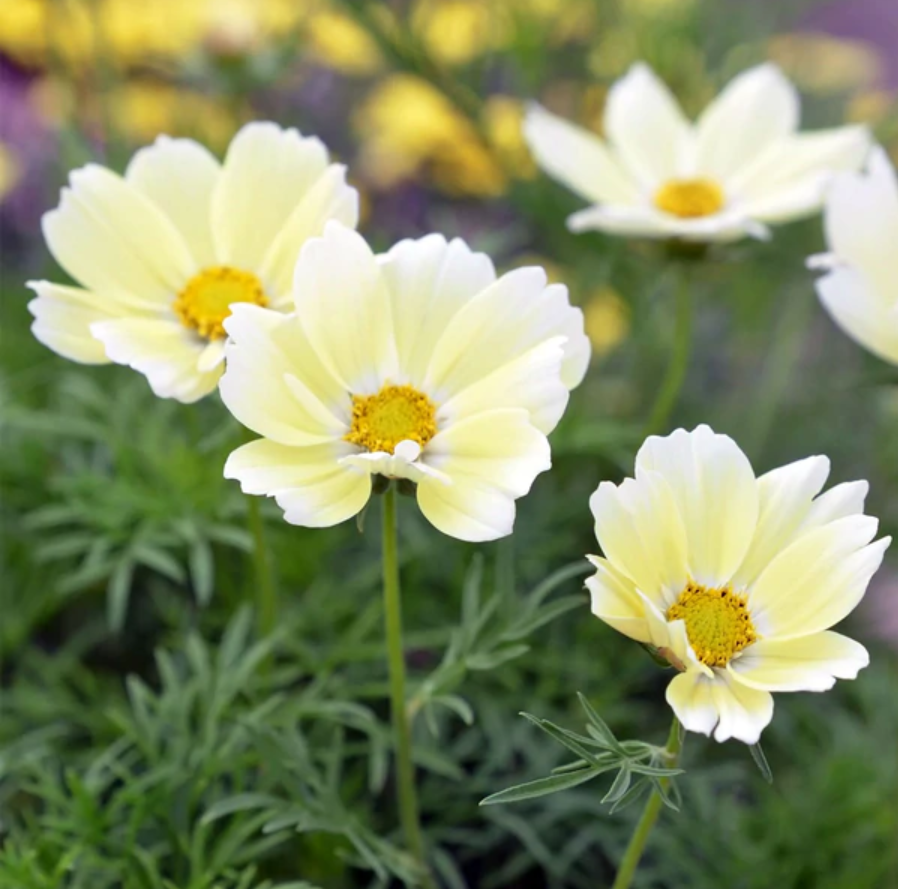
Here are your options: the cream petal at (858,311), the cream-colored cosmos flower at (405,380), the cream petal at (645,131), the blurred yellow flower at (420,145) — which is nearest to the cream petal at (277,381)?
the cream-colored cosmos flower at (405,380)

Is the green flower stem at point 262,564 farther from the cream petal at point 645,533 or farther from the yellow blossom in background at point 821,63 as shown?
the yellow blossom in background at point 821,63

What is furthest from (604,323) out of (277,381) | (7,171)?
(277,381)

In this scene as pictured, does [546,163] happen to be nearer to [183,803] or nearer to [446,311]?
[446,311]

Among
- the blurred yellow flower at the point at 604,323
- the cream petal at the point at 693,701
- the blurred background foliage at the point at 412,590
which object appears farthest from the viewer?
the blurred yellow flower at the point at 604,323

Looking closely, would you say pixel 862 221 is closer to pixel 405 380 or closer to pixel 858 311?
pixel 858 311

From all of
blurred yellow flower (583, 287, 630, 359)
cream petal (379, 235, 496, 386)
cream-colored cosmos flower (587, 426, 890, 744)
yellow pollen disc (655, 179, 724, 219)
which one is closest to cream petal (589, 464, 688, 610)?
cream-colored cosmos flower (587, 426, 890, 744)

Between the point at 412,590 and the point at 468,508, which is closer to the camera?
the point at 468,508
